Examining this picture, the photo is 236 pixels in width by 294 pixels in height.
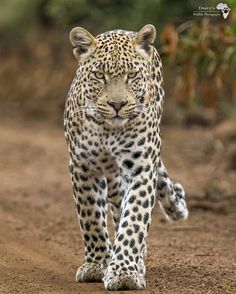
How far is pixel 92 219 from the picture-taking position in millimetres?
8523

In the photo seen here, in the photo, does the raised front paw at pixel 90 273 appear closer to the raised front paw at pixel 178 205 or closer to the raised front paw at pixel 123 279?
the raised front paw at pixel 123 279

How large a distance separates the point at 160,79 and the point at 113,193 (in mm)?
1073

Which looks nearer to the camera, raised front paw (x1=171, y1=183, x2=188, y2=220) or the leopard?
the leopard

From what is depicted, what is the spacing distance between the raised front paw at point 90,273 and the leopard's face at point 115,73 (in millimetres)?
1223

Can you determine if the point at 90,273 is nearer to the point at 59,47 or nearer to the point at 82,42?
the point at 82,42

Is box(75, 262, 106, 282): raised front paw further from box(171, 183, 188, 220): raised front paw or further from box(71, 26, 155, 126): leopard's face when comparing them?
box(71, 26, 155, 126): leopard's face

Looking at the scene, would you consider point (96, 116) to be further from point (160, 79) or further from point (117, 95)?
point (160, 79)

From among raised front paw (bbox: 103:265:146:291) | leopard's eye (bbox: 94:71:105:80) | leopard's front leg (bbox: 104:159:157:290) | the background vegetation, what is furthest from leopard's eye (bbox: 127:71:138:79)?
the background vegetation

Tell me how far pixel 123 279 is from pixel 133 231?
381 millimetres

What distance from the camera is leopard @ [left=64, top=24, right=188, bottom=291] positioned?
7945 millimetres

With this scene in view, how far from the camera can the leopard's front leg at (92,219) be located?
8.43m

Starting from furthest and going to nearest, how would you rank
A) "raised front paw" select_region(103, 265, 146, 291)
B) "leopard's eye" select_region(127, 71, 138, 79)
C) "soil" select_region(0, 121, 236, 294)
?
"soil" select_region(0, 121, 236, 294)
"leopard's eye" select_region(127, 71, 138, 79)
"raised front paw" select_region(103, 265, 146, 291)

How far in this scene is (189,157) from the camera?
643 inches

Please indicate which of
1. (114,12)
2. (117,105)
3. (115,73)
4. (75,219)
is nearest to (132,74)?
(115,73)
